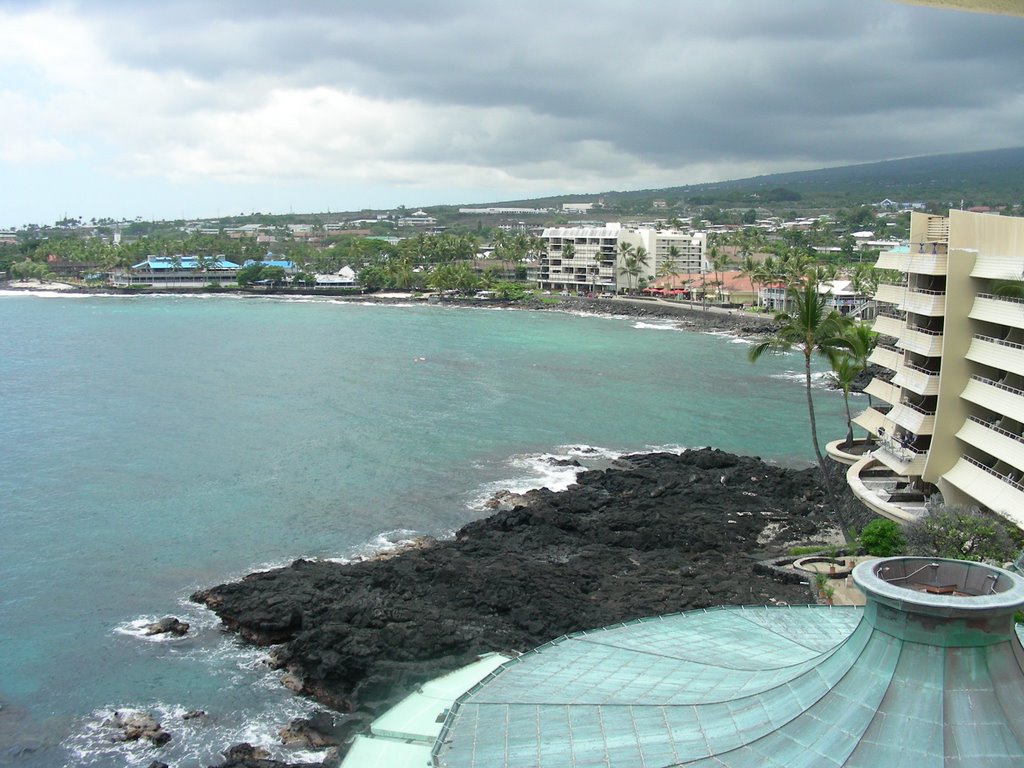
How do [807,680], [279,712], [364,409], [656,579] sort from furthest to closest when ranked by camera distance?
[364,409]
[656,579]
[279,712]
[807,680]

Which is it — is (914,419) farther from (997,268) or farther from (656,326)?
(656,326)

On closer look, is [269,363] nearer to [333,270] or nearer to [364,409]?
[364,409]

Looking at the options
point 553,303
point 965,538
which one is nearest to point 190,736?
point 965,538

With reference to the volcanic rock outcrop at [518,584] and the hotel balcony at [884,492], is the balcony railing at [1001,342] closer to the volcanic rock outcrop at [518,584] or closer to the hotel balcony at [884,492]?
the hotel balcony at [884,492]

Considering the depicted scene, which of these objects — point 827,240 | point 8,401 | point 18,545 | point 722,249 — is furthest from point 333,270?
point 18,545

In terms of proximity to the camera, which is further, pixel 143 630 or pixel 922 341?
pixel 922 341

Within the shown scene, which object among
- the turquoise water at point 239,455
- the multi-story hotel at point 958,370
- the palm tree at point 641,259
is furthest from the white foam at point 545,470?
the palm tree at point 641,259

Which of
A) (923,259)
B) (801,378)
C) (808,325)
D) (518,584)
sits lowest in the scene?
(801,378)
